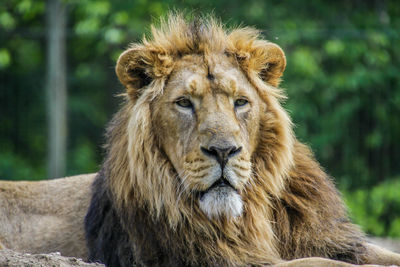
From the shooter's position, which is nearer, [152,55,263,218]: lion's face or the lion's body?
[152,55,263,218]: lion's face

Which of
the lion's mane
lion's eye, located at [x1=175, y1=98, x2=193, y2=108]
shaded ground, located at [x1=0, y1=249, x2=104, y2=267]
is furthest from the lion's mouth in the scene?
shaded ground, located at [x1=0, y1=249, x2=104, y2=267]

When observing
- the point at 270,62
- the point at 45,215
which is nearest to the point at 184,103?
the point at 270,62

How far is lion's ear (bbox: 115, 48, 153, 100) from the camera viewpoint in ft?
13.1

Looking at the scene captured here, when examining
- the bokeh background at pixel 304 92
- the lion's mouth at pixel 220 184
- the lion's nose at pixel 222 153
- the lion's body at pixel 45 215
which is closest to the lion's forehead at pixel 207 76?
the lion's nose at pixel 222 153

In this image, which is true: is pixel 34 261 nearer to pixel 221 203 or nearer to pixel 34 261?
pixel 34 261

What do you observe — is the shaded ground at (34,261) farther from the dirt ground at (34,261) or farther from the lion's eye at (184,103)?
the lion's eye at (184,103)

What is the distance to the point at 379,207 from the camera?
950 cm

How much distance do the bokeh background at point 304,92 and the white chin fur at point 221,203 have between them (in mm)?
6002

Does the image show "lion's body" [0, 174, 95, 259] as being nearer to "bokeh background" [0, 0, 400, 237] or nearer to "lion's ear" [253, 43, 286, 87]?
"lion's ear" [253, 43, 286, 87]

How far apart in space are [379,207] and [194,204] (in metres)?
6.31

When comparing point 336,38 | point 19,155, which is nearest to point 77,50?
point 19,155

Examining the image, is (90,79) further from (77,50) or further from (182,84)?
(182,84)

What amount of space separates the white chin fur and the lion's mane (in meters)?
0.10

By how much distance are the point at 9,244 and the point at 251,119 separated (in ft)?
6.95
